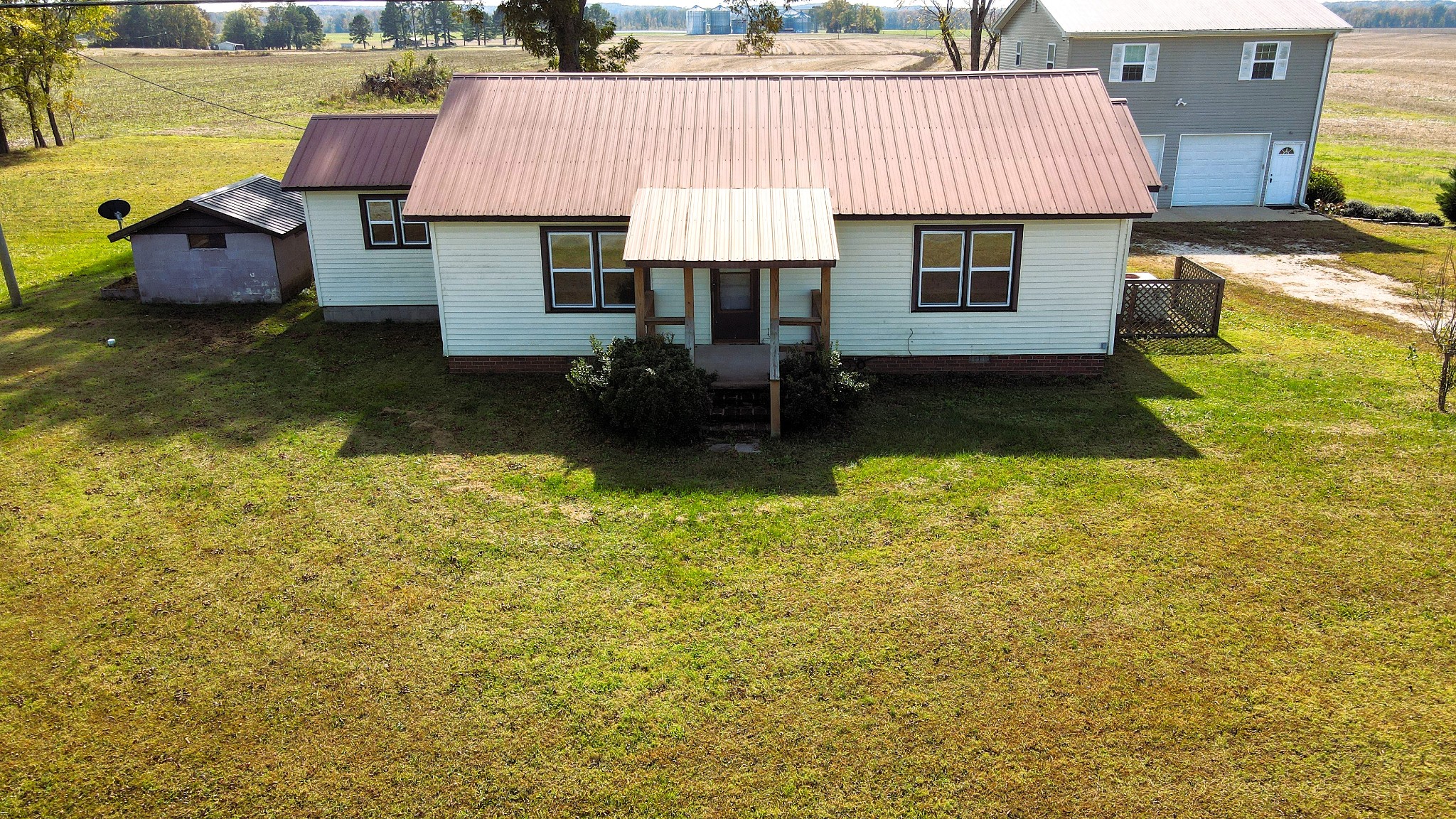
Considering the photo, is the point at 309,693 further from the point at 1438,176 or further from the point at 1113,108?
the point at 1438,176

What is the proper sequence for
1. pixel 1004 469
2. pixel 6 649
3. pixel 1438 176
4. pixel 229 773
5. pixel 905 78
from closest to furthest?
1. pixel 229 773
2. pixel 6 649
3. pixel 1004 469
4. pixel 905 78
5. pixel 1438 176

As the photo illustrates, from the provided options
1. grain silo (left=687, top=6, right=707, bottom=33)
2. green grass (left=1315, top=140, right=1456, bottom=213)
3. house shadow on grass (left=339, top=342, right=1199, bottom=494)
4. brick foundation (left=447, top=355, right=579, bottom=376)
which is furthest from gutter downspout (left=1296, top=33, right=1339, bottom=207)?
grain silo (left=687, top=6, right=707, bottom=33)

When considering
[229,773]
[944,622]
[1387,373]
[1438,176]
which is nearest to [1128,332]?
[1387,373]

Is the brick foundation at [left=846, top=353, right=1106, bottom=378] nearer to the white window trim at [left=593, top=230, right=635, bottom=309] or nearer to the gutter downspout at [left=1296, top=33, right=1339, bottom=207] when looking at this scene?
the white window trim at [left=593, top=230, right=635, bottom=309]

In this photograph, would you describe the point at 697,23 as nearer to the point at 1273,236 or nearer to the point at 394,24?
the point at 394,24

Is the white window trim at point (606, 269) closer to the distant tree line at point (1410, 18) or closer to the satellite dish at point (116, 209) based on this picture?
the satellite dish at point (116, 209)

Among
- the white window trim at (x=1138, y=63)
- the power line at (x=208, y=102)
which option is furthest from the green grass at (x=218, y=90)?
the white window trim at (x=1138, y=63)
